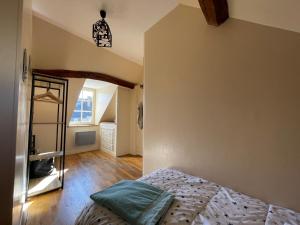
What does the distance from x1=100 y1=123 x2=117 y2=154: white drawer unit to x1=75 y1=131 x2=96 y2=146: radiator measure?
272 millimetres

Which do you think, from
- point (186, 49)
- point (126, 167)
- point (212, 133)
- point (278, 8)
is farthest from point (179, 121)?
point (126, 167)

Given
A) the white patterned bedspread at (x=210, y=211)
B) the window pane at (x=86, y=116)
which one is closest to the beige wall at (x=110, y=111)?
the window pane at (x=86, y=116)

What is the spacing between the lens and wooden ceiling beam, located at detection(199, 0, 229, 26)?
1.32 meters

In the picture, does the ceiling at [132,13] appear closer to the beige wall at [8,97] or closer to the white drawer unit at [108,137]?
the beige wall at [8,97]

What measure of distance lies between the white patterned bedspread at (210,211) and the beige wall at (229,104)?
6.6 inches

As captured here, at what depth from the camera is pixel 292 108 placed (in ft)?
3.94

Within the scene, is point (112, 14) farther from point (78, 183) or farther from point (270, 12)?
point (78, 183)

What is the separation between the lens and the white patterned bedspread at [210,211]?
1.04m

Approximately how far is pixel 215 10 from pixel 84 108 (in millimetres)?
4637

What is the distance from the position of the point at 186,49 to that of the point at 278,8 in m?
0.90

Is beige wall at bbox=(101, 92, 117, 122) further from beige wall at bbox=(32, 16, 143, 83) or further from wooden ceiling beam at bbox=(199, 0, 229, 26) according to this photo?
wooden ceiling beam at bbox=(199, 0, 229, 26)

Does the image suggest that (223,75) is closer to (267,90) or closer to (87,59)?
(267,90)

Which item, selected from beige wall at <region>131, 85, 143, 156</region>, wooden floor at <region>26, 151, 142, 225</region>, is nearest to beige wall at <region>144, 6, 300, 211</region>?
wooden floor at <region>26, 151, 142, 225</region>

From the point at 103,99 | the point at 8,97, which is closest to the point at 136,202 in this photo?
the point at 8,97
